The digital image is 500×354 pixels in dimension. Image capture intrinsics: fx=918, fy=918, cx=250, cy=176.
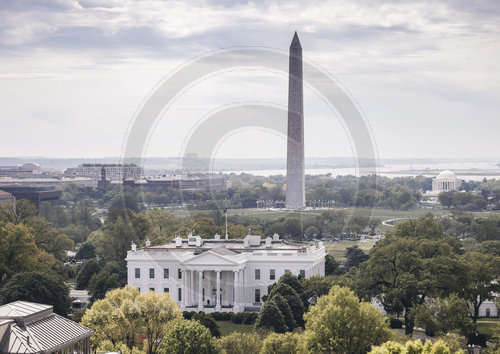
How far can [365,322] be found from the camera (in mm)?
51344

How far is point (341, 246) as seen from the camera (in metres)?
134

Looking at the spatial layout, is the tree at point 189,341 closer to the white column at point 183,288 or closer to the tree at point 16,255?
the tree at point 16,255

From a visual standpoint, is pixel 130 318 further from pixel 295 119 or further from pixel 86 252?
pixel 295 119

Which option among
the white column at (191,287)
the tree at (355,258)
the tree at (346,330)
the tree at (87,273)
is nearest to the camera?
the tree at (346,330)

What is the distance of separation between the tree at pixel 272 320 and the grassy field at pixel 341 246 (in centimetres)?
4963

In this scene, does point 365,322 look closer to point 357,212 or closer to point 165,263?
point 165,263

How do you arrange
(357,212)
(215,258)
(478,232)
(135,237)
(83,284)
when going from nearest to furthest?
(215,258), (83,284), (135,237), (478,232), (357,212)

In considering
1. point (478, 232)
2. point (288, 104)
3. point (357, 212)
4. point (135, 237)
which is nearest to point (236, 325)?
point (135, 237)

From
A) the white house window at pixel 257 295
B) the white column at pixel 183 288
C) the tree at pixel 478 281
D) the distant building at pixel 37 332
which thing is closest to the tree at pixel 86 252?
the white column at pixel 183 288

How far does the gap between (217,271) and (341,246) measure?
53.4m

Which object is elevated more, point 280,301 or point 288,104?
point 288,104

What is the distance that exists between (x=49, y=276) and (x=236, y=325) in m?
15.4

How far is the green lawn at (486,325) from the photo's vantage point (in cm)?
6786

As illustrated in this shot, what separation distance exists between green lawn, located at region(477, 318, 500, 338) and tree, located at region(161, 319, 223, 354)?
77.9 ft
